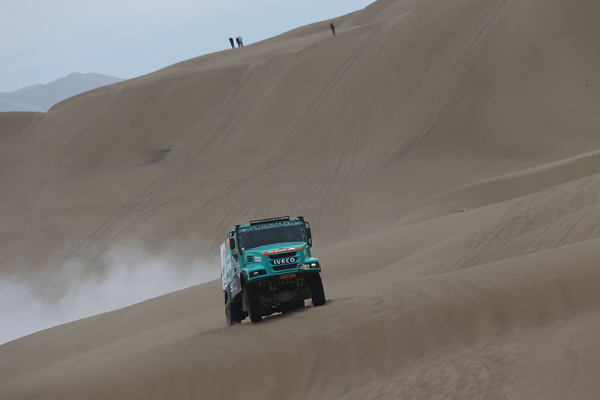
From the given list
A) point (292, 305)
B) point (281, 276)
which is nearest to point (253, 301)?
point (281, 276)

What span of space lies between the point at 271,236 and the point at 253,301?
126 cm

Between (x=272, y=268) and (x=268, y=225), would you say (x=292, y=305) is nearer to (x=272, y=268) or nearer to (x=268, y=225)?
(x=272, y=268)

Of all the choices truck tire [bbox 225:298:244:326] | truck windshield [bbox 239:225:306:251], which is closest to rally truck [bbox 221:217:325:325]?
truck windshield [bbox 239:225:306:251]

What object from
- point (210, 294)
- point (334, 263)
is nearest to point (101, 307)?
point (210, 294)

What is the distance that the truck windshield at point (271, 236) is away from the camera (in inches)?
438

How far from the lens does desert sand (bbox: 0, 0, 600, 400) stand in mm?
8672

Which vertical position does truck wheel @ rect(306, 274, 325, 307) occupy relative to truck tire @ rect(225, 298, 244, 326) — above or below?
above

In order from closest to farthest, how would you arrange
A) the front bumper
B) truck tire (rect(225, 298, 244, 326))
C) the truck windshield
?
the front bumper, the truck windshield, truck tire (rect(225, 298, 244, 326))

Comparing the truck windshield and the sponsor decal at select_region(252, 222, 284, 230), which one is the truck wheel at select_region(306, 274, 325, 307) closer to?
the truck windshield

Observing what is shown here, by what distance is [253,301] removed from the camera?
35.0 ft

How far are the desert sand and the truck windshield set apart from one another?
1.34 metres

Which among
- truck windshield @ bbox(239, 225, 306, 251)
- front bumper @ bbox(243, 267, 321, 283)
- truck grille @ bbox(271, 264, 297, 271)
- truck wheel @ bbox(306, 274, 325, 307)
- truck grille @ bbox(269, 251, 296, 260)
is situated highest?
truck windshield @ bbox(239, 225, 306, 251)

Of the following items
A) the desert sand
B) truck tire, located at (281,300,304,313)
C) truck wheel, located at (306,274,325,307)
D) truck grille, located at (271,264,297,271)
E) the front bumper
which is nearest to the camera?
the desert sand

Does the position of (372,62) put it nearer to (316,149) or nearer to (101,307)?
(316,149)
